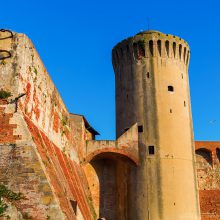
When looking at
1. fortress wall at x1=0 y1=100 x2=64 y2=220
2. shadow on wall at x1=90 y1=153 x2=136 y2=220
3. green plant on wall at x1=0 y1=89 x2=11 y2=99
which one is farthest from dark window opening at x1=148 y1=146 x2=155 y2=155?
green plant on wall at x1=0 y1=89 x2=11 y2=99

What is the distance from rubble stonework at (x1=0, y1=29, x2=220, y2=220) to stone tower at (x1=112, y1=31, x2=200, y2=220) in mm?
69

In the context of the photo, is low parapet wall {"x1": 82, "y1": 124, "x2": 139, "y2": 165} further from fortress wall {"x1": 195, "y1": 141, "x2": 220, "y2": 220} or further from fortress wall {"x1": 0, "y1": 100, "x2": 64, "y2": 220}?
fortress wall {"x1": 0, "y1": 100, "x2": 64, "y2": 220}

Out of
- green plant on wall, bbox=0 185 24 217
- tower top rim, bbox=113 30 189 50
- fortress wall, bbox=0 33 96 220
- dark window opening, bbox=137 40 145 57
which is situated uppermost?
tower top rim, bbox=113 30 189 50

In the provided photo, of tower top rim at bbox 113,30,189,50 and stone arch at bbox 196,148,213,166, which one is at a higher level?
tower top rim at bbox 113,30,189,50

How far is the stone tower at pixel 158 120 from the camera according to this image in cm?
2311

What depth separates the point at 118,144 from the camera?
81.6 feet

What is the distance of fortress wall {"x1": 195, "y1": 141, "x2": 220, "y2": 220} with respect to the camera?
29.1 m

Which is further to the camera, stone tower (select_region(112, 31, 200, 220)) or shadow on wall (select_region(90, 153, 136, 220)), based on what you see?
shadow on wall (select_region(90, 153, 136, 220))

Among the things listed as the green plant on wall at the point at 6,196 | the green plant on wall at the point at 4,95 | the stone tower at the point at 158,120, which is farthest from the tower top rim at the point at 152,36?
the green plant on wall at the point at 6,196

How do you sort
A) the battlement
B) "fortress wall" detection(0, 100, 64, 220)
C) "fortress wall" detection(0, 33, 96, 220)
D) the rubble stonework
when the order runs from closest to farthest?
"fortress wall" detection(0, 100, 64, 220) → "fortress wall" detection(0, 33, 96, 220) → the rubble stonework → the battlement

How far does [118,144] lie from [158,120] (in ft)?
10.9

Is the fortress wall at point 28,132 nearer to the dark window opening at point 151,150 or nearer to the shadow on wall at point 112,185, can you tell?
the shadow on wall at point 112,185

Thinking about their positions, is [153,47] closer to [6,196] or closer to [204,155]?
[204,155]

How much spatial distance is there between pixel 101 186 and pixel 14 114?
51.1 feet
